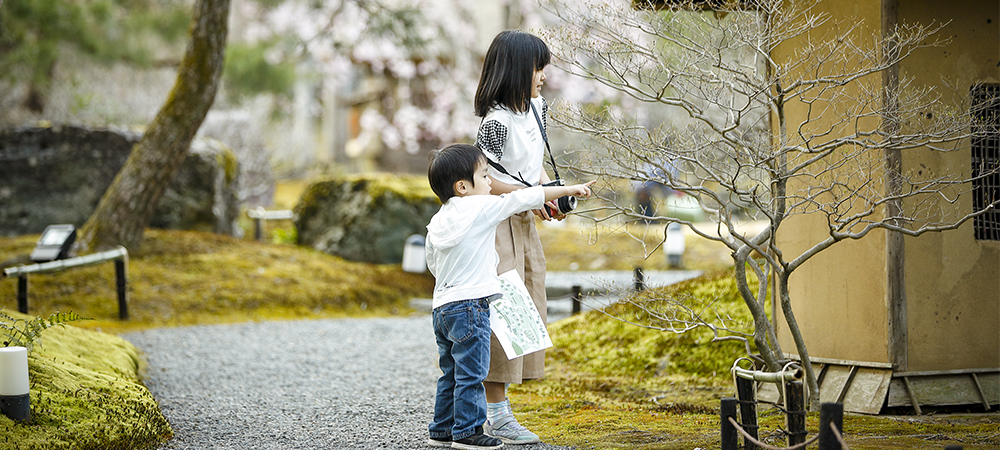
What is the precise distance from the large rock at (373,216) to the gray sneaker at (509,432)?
690 cm

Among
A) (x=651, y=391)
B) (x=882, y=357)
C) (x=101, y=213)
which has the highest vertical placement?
(x=101, y=213)

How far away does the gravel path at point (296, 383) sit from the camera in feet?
12.7

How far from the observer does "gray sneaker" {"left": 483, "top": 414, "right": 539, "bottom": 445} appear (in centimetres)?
353

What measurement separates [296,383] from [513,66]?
2829mm

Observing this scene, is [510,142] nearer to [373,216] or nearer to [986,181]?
[986,181]

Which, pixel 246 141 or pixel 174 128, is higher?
pixel 246 141

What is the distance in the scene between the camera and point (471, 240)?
10.8ft

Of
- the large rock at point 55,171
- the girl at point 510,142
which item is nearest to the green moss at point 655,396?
the girl at point 510,142

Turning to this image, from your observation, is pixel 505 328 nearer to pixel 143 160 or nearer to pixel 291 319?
pixel 291 319

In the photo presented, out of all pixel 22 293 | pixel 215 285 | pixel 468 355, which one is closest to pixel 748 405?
pixel 468 355

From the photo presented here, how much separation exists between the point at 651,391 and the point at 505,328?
71.7 inches

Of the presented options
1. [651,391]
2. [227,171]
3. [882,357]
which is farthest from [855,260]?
[227,171]

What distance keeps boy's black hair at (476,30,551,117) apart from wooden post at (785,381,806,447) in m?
1.55

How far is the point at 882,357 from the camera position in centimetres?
409
